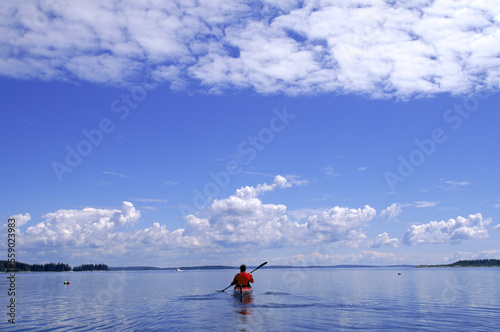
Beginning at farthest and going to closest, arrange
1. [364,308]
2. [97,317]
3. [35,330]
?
[364,308]
[97,317]
[35,330]

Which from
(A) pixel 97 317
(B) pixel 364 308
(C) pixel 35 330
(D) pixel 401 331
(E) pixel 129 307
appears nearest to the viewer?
(D) pixel 401 331

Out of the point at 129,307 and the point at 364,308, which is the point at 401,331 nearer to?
the point at 364,308

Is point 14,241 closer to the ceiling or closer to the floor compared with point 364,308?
closer to the ceiling

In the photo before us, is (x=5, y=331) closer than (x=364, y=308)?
Yes

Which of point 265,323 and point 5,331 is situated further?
point 265,323

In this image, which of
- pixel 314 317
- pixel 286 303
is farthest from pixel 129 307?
pixel 314 317

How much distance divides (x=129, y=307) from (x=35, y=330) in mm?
11861

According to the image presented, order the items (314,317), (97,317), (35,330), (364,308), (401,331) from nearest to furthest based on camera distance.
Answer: (401,331) → (35,330) → (314,317) → (97,317) → (364,308)

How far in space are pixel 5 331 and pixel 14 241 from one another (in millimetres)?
7409

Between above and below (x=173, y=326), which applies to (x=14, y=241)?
above

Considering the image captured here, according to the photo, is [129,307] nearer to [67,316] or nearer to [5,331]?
[67,316]

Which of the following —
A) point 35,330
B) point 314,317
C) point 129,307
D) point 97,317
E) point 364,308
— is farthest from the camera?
point 129,307

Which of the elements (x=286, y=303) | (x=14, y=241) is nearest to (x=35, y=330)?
(x=14, y=241)

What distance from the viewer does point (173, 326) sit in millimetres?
23312
